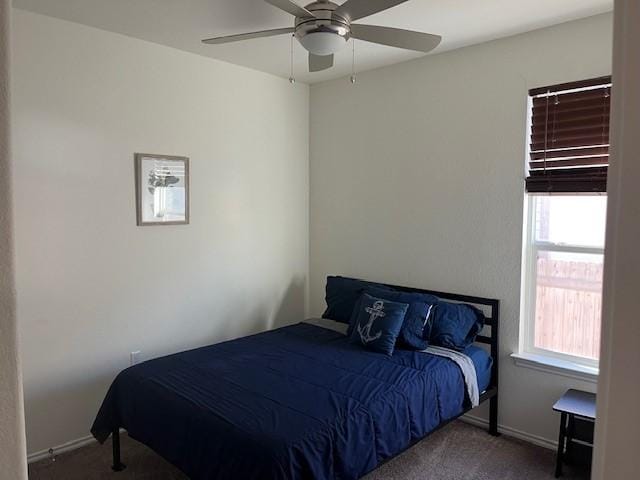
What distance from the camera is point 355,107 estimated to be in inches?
155

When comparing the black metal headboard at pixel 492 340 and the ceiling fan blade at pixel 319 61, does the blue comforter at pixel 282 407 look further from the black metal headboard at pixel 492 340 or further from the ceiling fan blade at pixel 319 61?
the ceiling fan blade at pixel 319 61

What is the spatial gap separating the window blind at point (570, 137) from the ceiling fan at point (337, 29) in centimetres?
107

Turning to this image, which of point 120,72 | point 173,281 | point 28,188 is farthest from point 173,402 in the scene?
point 120,72

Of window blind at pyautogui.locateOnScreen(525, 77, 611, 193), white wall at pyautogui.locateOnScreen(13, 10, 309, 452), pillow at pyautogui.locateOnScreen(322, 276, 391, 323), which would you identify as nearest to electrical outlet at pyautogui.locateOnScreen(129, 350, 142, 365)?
white wall at pyautogui.locateOnScreen(13, 10, 309, 452)

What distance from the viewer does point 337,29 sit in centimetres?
216

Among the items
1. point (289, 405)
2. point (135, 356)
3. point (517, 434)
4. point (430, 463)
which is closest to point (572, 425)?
point (517, 434)

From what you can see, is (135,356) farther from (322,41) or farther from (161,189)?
(322,41)

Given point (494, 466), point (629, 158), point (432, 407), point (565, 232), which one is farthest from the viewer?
point (565, 232)

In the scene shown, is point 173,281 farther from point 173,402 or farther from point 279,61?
point 279,61

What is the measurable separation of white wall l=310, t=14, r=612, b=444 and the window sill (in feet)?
0.15

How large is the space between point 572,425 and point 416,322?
103 centimetres

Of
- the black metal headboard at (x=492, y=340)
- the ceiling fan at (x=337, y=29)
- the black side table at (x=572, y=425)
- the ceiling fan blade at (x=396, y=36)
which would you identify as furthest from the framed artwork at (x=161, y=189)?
the black side table at (x=572, y=425)

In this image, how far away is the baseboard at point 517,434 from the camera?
3.02 m

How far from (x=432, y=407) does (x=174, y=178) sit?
225cm
